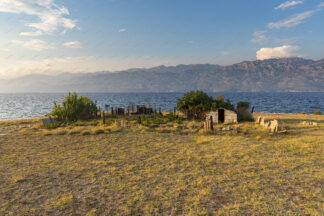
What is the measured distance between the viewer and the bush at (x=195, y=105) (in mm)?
26000

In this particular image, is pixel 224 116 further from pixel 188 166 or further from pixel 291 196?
pixel 291 196

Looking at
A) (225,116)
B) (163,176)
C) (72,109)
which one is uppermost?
(72,109)

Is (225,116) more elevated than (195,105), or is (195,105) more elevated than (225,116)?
(195,105)

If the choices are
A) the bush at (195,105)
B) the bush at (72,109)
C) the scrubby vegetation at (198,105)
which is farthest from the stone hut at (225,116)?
the bush at (72,109)

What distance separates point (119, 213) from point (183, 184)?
2.99 metres

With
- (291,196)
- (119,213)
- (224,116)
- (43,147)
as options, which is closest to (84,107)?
(43,147)

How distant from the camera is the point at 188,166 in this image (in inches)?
393

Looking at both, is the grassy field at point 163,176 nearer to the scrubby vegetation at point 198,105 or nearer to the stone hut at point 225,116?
the stone hut at point 225,116

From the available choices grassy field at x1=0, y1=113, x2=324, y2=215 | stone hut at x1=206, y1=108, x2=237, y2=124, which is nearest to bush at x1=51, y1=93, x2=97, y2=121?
grassy field at x1=0, y1=113, x2=324, y2=215

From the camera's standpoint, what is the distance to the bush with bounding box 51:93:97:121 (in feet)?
91.0

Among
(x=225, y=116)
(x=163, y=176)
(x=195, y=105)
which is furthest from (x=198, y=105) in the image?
(x=163, y=176)

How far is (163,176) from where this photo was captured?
875cm

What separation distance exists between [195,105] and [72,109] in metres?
18.3

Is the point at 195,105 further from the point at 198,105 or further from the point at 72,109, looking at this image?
the point at 72,109
